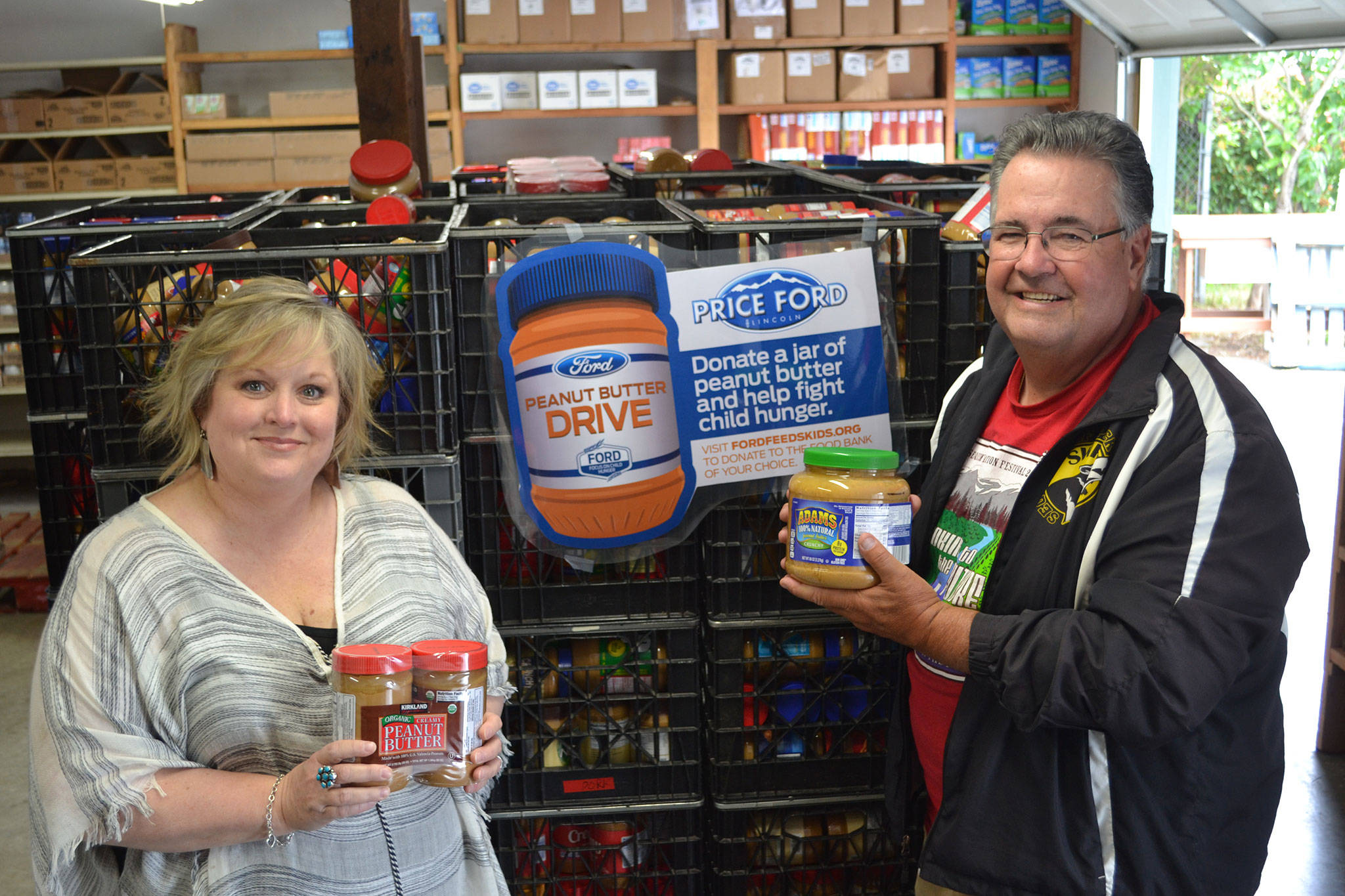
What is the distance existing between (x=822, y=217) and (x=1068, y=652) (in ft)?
2.61

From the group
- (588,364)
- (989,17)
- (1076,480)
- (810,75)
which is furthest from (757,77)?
(1076,480)

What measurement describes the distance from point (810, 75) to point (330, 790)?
6045 millimetres

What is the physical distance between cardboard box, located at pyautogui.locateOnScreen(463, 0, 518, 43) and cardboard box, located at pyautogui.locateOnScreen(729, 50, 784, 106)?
1.28 meters

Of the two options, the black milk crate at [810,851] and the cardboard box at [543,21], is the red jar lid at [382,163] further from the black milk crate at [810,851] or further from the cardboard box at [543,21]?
the cardboard box at [543,21]

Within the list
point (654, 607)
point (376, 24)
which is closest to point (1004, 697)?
point (654, 607)

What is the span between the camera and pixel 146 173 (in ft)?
20.9

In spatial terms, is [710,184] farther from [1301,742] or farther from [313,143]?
[313,143]

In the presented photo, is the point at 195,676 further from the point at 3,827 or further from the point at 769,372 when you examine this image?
the point at 3,827

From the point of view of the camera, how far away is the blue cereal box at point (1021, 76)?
6910 millimetres

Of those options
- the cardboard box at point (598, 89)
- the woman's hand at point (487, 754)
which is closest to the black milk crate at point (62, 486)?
the woman's hand at point (487, 754)

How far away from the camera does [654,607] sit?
1885mm

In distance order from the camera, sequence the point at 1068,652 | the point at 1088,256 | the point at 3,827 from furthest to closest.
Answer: the point at 3,827 → the point at 1088,256 → the point at 1068,652

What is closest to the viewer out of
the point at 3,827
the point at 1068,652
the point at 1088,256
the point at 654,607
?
the point at 1068,652

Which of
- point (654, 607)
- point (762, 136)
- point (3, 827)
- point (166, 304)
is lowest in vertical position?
point (3, 827)
